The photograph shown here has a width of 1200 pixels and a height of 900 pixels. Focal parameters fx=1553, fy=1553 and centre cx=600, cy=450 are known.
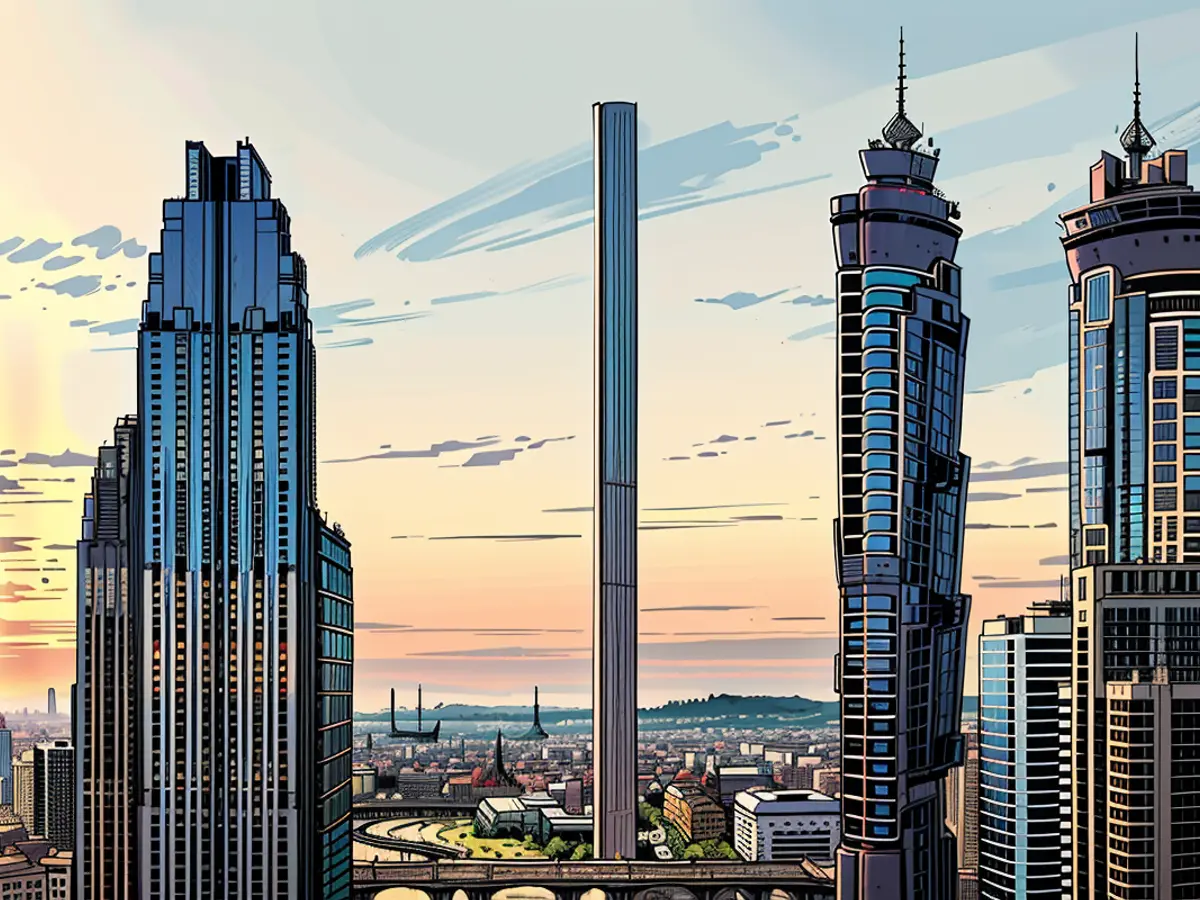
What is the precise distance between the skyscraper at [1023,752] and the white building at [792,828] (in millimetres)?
16212

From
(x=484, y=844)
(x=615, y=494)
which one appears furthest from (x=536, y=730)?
(x=615, y=494)

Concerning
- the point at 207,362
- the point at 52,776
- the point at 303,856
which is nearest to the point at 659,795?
the point at 52,776

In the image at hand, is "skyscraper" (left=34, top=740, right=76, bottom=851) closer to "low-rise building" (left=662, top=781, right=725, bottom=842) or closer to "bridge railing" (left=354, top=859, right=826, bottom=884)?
"bridge railing" (left=354, top=859, right=826, bottom=884)

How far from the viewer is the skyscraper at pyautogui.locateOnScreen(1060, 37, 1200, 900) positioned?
86.5 ft

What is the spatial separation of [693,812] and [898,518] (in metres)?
22.4

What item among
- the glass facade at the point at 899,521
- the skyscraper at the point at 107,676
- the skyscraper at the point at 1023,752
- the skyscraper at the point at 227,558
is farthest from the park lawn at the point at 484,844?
the skyscraper at the point at 1023,752

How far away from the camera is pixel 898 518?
94.1 feet

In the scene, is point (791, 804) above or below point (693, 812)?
above

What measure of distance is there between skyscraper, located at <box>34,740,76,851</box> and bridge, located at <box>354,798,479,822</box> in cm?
1442

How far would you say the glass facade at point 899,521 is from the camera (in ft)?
92.9

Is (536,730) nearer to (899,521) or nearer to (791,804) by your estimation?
(791,804)

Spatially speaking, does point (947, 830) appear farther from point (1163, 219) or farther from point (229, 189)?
point (229, 189)

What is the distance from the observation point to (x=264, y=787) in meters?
29.0

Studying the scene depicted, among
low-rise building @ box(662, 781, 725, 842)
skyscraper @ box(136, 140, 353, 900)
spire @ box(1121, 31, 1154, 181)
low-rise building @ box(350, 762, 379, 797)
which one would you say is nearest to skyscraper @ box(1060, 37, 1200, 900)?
spire @ box(1121, 31, 1154, 181)
